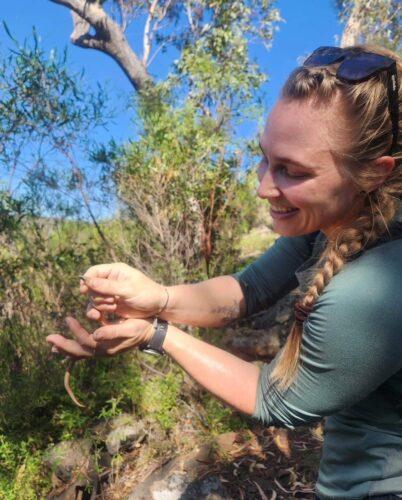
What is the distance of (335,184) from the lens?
3.85 feet

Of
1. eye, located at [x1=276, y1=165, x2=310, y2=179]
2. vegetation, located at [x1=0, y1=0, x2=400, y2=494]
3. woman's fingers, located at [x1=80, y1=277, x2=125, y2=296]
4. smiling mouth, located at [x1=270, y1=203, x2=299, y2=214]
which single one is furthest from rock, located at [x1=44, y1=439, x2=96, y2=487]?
eye, located at [x1=276, y1=165, x2=310, y2=179]

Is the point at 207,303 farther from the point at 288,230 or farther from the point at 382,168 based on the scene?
the point at 382,168

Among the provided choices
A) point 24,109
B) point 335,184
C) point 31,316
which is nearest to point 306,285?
point 335,184

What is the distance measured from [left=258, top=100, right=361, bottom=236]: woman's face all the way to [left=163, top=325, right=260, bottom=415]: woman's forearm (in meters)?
0.47

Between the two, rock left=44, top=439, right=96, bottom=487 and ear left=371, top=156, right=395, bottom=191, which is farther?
rock left=44, top=439, right=96, bottom=487

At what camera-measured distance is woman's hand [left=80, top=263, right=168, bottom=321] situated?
5.16 feet

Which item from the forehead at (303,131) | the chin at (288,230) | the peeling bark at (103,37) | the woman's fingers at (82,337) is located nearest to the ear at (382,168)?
the forehead at (303,131)

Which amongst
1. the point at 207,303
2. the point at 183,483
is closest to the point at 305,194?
the point at 207,303

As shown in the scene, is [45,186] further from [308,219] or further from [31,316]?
[308,219]

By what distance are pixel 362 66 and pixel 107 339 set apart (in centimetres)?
111

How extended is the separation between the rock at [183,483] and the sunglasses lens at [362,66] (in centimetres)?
261

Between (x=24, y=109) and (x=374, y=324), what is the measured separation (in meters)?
3.42

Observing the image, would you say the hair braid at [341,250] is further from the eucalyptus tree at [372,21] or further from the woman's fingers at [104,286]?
the eucalyptus tree at [372,21]

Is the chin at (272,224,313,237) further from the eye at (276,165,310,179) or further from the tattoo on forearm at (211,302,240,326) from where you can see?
the tattoo on forearm at (211,302,240,326)
